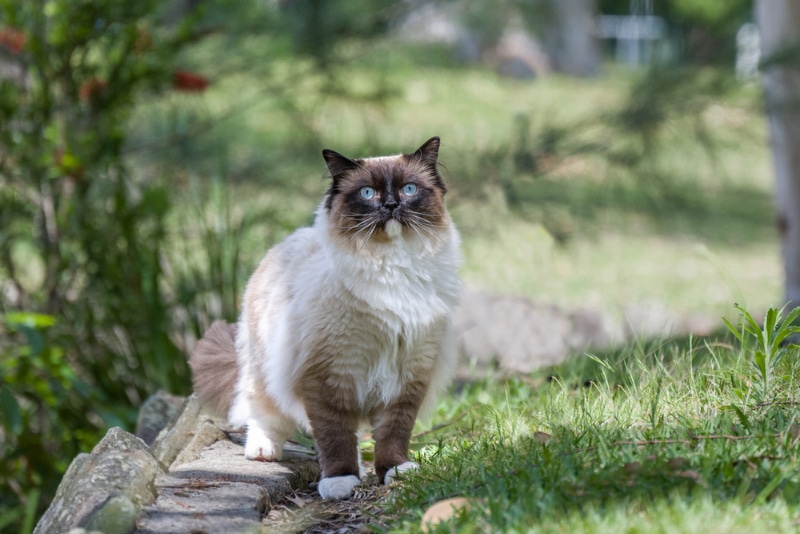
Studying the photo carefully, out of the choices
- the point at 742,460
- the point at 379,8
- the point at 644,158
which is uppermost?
the point at 379,8

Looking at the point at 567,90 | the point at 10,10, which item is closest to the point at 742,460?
the point at 10,10

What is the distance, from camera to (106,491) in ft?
8.26

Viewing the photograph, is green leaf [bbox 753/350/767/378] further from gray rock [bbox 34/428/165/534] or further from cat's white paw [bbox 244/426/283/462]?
gray rock [bbox 34/428/165/534]

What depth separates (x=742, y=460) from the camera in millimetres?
2318

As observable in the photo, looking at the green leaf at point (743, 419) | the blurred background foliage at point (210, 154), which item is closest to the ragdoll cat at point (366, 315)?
the green leaf at point (743, 419)

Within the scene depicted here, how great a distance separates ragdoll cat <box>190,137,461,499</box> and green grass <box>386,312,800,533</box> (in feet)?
0.82

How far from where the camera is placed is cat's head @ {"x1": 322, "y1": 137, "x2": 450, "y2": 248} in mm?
2902

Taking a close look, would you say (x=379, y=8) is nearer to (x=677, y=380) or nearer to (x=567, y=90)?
(x=677, y=380)

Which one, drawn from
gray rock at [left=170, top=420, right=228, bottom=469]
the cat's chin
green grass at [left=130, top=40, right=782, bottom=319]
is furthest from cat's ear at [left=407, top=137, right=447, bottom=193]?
green grass at [left=130, top=40, right=782, bottom=319]

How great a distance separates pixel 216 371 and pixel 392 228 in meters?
1.09

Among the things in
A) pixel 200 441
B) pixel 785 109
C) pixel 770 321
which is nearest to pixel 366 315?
pixel 200 441

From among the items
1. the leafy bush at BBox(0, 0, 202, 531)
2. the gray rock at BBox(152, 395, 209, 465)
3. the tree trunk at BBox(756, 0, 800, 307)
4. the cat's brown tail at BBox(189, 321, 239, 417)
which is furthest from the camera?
the tree trunk at BBox(756, 0, 800, 307)

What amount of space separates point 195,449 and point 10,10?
9.42 ft

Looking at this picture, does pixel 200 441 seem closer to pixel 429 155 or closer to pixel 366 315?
pixel 366 315
